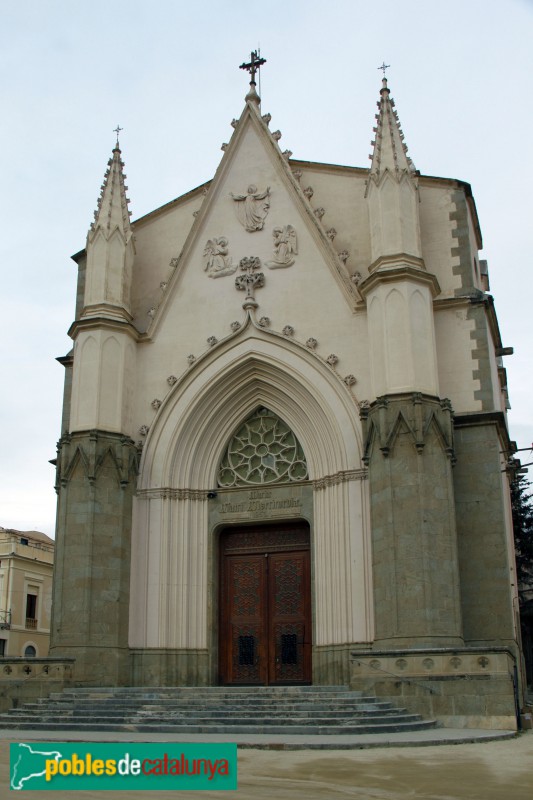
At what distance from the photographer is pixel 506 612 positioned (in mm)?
18422

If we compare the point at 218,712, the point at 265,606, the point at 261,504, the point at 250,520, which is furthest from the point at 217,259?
the point at 218,712

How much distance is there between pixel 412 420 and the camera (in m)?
18.4

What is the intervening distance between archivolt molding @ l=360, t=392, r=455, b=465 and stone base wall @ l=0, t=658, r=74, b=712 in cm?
761

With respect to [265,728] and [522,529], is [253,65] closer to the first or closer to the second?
[265,728]

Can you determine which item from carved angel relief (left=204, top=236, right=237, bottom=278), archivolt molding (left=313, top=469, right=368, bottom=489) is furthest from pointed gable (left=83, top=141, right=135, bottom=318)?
archivolt molding (left=313, top=469, right=368, bottom=489)

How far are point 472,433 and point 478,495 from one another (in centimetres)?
133

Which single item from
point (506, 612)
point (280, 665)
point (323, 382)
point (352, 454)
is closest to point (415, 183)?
point (323, 382)

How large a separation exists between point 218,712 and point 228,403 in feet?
26.7

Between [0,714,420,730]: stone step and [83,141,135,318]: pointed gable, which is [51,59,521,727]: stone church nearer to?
[83,141,135,318]: pointed gable

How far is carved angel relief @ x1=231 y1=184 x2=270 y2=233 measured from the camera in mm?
22672

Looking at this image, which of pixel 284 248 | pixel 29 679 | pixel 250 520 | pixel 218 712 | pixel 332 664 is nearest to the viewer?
pixel 218 712

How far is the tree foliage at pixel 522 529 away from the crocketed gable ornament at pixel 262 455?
1857cm

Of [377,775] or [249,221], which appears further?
[249,221]

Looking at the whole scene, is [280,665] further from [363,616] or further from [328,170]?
[328,170]
